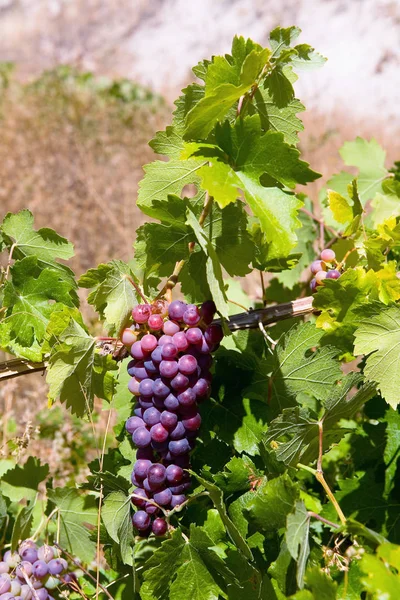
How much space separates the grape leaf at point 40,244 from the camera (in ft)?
2.99

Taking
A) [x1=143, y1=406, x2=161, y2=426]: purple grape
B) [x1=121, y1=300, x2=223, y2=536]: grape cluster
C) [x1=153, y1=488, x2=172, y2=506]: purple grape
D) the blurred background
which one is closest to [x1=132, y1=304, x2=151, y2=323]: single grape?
[x1=121, y1=300, x2=223, y2=536]: grape cluster

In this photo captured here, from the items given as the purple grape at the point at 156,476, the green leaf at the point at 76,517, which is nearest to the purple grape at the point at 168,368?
the purple grape at the point at 156,476

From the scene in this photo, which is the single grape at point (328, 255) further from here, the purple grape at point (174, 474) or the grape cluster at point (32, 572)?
the grape cluster at point (32, 572)

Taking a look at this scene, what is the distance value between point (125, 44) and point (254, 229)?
341 inches

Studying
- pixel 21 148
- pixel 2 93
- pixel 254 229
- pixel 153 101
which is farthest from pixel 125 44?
pixel 254 229

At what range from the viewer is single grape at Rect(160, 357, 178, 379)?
2.43 ft

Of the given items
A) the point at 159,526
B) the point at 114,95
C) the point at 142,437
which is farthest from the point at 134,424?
the point at 114,95

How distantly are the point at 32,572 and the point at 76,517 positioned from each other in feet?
0.38

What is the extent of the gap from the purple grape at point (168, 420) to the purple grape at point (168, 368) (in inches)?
1.9

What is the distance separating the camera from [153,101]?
6094 millimetres

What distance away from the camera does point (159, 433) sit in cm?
76

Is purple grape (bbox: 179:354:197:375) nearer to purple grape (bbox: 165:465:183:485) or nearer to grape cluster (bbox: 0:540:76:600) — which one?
purple grape (bbox: 165:465:183:485)

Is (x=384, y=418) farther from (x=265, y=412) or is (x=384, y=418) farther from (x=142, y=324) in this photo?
(x=142, y=324)

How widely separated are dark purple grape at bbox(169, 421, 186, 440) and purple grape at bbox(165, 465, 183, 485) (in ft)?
0.12
